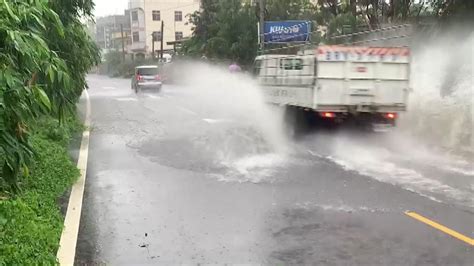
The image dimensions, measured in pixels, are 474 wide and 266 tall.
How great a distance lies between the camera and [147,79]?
3569 cm

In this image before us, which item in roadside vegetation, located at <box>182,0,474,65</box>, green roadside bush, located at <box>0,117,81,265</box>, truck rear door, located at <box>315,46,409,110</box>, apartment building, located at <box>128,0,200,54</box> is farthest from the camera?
apartment building, located at <box>128,0,200,54</box>

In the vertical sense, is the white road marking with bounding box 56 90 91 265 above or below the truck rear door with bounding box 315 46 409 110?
below

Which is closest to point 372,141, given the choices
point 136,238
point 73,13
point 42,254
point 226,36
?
point 73,13

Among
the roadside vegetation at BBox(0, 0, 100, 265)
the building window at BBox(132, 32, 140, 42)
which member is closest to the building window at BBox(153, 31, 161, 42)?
the building window at BBox(132, 32, 140, 42)

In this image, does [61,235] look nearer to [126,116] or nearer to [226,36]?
[126,116]

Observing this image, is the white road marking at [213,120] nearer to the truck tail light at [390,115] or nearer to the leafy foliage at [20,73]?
the truck tail light at [390,115]

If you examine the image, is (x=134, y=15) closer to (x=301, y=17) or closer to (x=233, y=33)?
(x=233, y=33)

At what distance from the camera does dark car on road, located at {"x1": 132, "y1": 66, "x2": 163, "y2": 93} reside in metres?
35.6

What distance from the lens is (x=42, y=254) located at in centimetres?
475

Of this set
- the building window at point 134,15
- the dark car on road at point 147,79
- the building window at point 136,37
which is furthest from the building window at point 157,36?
the dark car on road at point 147,79

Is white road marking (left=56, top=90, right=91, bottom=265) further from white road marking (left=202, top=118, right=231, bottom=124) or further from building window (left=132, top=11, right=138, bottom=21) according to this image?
building window (left=132, top=11, right=138, bottom=21)

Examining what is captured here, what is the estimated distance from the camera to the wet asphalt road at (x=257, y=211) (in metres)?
5.55

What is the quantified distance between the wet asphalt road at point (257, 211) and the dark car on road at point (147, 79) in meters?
23.9

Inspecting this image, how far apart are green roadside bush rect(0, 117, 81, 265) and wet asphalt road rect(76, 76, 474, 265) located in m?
0.37
